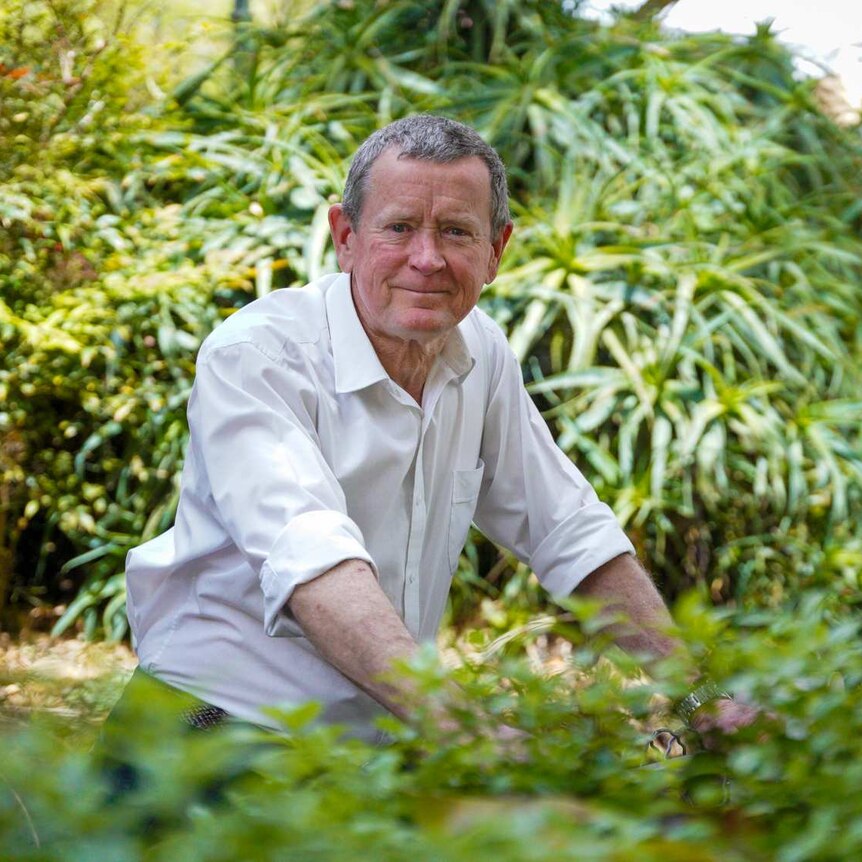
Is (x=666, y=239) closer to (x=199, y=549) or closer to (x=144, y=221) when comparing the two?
(x=144, y=221)

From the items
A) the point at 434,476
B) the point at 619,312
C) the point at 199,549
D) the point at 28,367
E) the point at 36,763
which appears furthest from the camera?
the point at 619,312

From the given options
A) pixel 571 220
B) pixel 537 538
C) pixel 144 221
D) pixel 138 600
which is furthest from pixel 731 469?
pixel 138 600

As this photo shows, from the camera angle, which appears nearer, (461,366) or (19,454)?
(461,366)

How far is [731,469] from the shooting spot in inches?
177

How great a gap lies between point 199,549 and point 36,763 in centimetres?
120

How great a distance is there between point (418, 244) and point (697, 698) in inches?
41.8

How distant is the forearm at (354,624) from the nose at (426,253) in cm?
57

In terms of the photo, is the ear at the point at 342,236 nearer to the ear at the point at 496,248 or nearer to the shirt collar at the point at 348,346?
the shirt collar at the point at 348,346

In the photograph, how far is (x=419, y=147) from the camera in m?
2.04

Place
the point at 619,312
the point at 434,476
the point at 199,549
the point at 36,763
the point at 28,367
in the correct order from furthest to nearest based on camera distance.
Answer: the point at 619,312 < the point at 28,367 < the point at 434,476 < the point at 199,549 < the point at 36,763

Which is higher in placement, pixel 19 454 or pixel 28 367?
pixel 28 367

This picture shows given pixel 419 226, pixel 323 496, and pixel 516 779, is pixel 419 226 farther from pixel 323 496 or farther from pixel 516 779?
pixel 516 779

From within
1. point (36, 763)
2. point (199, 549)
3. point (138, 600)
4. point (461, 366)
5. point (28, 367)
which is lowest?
point (28, 367)

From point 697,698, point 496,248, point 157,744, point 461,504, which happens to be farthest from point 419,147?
point 157,744
